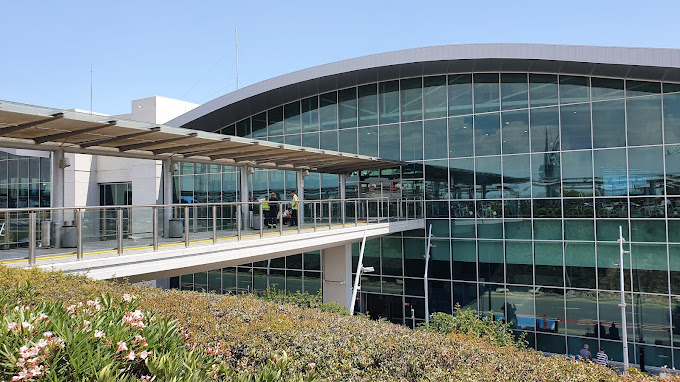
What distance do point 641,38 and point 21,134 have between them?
1141 inches

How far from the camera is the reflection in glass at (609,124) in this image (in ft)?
65.7

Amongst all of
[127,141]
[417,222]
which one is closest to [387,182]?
[417,222]

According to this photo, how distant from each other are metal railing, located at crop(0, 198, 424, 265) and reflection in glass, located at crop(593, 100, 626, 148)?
12.6 meters

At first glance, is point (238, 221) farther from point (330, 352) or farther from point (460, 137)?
point (460, 137)

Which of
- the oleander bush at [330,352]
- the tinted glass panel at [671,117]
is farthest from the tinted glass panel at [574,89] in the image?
the oleander bush at [330,352]

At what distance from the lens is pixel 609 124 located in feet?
66.5

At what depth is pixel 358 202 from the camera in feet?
65.0

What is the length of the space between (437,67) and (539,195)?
26.1 feet

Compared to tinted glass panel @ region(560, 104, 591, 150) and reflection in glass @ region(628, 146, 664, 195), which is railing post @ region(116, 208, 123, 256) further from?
reflection in glass @ region(628, 146, 664, 195)

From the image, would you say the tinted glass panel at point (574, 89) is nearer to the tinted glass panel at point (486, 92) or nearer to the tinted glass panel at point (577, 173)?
the tinted glass panel at point (577, 173)

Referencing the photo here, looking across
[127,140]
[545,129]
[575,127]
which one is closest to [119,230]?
[127,140]

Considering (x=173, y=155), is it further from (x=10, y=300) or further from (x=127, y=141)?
(x=10, y=300)

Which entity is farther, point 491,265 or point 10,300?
point 491,265

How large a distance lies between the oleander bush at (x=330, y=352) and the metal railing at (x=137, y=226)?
110 inches
